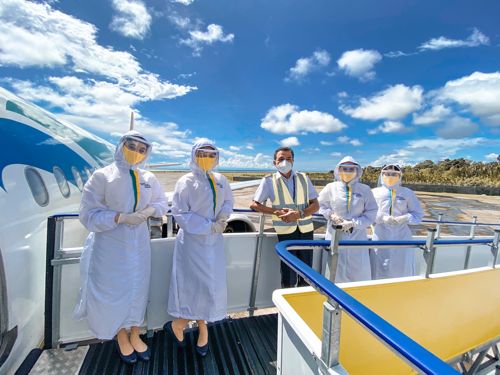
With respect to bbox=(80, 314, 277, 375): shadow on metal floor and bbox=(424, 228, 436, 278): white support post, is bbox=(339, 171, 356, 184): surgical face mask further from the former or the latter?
bbox=(80, 314, 277, 375): shadow on metal floor

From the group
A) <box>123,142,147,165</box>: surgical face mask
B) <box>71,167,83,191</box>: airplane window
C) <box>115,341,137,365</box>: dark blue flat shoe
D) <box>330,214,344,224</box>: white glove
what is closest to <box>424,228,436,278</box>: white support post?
<box>330,214,344,224</box>: white glove

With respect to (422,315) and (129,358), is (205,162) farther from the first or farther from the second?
→ (422,315)

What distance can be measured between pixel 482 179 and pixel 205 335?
148 ft

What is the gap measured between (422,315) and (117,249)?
8.74 ft

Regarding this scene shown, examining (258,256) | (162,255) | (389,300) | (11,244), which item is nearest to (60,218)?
(11,244)

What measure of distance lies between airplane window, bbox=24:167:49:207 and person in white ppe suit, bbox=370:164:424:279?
13.2 feet

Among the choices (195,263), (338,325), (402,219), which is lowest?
(195,263)

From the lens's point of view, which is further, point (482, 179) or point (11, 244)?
point (482, 179)

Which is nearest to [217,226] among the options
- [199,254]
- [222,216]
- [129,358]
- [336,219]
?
[222,216]

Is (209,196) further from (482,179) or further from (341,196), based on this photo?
(482,179)

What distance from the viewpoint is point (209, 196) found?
2564 mm

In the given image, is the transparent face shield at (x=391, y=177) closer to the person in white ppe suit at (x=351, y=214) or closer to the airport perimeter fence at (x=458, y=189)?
the person in white ppe suit at (x=351, y=214)

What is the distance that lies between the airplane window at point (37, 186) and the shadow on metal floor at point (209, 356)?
4.93ft

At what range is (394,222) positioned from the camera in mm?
3732
